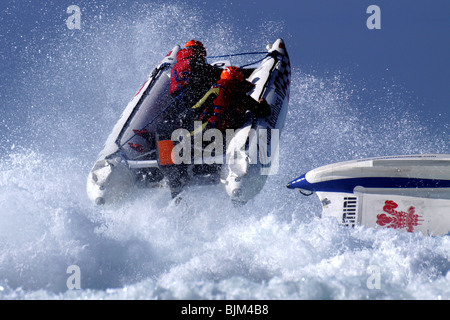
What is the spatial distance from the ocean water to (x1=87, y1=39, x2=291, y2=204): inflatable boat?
18 centimetres

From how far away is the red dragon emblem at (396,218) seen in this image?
477 centimetres

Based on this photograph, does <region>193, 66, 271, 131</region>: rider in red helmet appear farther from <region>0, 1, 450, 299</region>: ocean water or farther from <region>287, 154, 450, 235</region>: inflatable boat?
<region>287, 154, 450, 235</region>: inflatable boat

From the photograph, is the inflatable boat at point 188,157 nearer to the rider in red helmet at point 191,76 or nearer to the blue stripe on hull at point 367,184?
the rider in red helmet at point 191,76

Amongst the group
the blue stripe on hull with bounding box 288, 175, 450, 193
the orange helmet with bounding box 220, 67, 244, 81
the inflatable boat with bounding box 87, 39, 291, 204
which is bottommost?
the blue stripe on hull with bounding box 288, 175, 450, 193

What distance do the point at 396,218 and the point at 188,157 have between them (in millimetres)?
2029

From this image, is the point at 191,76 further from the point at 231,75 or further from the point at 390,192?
the point at 390,192

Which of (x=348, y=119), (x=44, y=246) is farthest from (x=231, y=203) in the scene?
(x=348, y=119)

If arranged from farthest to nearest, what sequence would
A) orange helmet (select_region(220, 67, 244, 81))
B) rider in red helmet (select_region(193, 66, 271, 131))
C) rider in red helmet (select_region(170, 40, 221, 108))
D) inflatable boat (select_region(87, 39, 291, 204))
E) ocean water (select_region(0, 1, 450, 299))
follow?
1. rider in red helmet (select_region(170, 40, 221, 108))
2. orange helmet (select_region(220, 67, 244, 81))
3. rider in red helmet (select_region(193, 66, 271, 131))
4. inflatable boat (select_region(87, 39, 291, 204))
5. ocean water (select_region(0, 1, 450, 299))

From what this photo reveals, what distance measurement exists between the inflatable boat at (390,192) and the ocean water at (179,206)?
8.3 inches

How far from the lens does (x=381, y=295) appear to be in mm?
3609

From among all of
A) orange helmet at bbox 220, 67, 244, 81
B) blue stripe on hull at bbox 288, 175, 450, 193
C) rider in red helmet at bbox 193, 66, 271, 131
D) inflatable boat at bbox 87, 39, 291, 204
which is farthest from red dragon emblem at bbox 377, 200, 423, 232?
orange helmet at bbox 220, 67, 244, 81

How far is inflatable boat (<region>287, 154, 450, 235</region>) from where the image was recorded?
4.73 meters

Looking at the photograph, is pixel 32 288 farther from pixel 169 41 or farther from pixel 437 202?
pixel 169 41

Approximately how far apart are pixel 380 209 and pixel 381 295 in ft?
4.59
